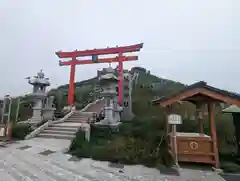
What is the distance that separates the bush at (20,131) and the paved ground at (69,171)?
274cm

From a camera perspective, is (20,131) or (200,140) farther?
(20,131)

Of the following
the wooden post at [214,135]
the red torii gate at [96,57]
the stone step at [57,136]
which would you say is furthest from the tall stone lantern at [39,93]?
the wooden post at [214,135]

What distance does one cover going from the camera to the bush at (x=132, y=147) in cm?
452

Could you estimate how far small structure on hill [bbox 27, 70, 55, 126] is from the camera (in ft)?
31.7

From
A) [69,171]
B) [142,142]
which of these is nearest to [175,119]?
[142,142]

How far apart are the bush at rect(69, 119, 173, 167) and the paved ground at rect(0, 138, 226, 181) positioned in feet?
1.11

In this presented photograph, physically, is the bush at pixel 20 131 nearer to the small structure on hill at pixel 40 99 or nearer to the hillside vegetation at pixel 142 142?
the small structure on hill at pixel 40 99

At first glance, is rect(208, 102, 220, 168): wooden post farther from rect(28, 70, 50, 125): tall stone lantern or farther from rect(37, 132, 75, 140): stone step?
rect(28, 70, 50, 125): tall stone lantern

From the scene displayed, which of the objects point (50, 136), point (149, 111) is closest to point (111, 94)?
point (149, 111)

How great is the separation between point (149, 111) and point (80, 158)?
18.1 feet

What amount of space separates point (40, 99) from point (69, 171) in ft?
24.4

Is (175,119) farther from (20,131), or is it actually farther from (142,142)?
(20,131)

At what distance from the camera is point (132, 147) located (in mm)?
5199

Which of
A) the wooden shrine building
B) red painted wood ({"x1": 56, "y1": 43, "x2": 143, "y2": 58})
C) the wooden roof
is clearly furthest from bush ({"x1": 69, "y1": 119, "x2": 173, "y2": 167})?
red painted wood ({"x1": 56, "y1": 43, "x2": 143, "y2": 58})
